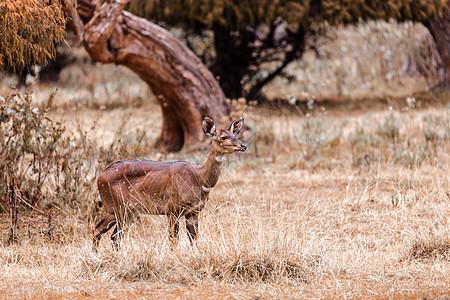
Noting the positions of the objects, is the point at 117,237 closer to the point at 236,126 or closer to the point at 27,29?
the point at 236,126

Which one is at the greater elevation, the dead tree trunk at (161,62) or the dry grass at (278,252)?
the dead tree trunk at (161,62)

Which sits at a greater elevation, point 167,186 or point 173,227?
point 167,186

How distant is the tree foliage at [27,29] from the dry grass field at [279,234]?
129 cm

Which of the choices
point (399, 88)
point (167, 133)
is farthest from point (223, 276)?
point (399, 88)

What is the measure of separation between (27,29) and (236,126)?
2111 mm

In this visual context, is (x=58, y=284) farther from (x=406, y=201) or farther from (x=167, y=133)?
(x=167, y=133)

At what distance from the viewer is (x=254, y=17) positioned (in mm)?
14078

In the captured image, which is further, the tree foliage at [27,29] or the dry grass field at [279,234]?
the tree foliage at [27,29]

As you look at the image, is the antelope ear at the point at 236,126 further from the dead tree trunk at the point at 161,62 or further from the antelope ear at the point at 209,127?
the dead tree trunk at the point at 161,62

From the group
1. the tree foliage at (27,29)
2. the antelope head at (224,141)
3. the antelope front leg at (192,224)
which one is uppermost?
the tree foliage at (27,29)

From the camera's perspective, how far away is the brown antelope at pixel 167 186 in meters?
5.39

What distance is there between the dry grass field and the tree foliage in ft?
4.24

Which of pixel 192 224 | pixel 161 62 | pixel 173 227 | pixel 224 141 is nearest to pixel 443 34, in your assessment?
pixel 161 62

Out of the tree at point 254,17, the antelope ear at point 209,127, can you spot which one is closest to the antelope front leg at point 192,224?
the antelope ear at point 209,127
